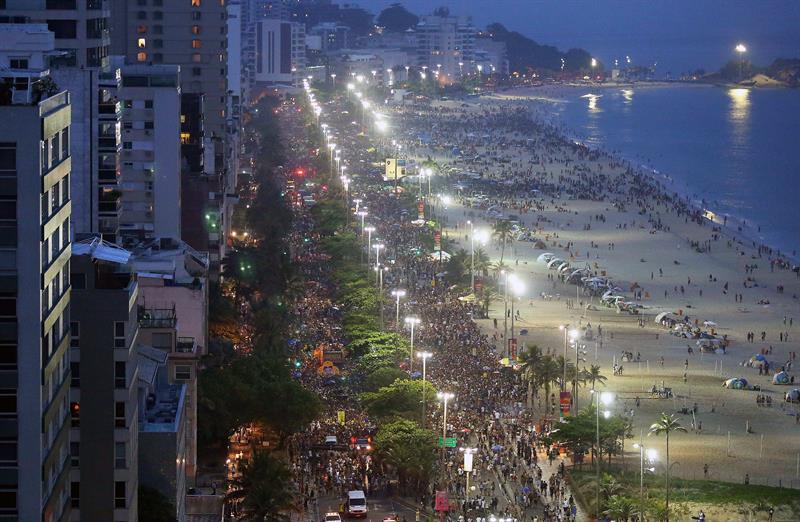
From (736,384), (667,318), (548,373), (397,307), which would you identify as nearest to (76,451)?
(548,373)

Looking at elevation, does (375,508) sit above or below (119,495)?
below

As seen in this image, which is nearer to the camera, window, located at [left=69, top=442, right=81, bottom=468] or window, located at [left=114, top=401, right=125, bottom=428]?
window, located at [left=69, top=442, right=81, bottom=468]

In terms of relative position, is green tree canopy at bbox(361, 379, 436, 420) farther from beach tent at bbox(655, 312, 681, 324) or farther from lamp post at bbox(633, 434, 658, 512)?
beach tent at bbox(655, 312, 681, 324)

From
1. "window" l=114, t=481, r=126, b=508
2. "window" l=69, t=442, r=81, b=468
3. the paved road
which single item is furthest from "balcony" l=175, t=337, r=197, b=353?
"window" l=69, t=442, r=81, b=468

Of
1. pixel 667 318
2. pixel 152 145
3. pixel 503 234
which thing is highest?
pixel 152 145

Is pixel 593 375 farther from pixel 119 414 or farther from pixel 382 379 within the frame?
pixel 119 414

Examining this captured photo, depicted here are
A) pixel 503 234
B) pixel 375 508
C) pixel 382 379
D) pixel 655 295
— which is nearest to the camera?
pixel 375 508

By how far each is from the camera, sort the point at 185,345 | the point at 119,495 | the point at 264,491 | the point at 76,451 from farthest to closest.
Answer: the point at 185,345, the point at 264,491, the point at 119,495, the point at 76,451
